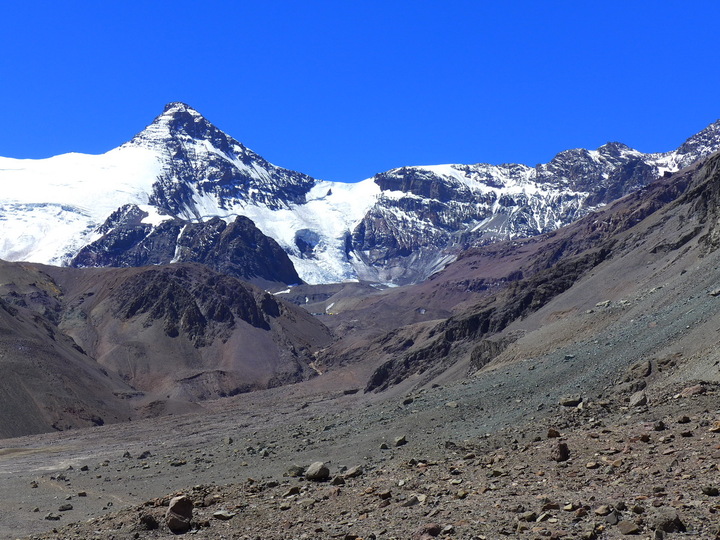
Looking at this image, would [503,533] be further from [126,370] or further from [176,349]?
[176,349]

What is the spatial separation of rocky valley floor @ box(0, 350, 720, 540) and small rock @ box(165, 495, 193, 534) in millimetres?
166

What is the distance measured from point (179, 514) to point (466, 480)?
669cm

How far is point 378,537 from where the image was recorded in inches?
701

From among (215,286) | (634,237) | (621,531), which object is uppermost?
(215,286)

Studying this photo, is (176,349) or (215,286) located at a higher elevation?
(215,286)

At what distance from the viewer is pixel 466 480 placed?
21.5 m

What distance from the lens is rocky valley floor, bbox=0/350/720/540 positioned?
16969mm

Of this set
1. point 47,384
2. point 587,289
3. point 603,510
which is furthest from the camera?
A: point 47,384

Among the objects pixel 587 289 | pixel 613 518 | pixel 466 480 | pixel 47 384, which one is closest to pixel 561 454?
pixel 466 480

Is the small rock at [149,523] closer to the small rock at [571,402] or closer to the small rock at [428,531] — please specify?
the small rock at [428,531]

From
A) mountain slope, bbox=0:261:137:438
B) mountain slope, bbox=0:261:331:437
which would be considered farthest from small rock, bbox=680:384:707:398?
mountain slope, bbox=0:261:331:437

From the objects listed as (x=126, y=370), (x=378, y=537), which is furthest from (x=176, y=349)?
(x=378, y=537)

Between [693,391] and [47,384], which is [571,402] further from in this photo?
[47,384]

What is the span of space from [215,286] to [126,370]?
4747 centimetres
